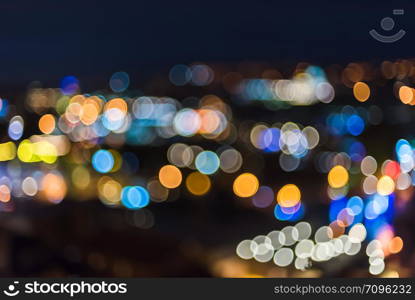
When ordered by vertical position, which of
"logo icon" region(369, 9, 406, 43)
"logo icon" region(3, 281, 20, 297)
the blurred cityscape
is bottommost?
"logo icon" region(3, 281, 20, 297)

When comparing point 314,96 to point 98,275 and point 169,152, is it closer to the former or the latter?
point 169,152

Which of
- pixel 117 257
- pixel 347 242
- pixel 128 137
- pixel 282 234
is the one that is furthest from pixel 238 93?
pixel 117 257

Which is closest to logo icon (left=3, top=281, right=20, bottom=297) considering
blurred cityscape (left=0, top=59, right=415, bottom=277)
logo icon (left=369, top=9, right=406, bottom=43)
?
blurred cityscape (left=0, top=59, right=415, bottom=277)

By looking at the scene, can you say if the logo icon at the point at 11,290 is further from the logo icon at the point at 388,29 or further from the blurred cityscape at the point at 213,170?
the logo icon at the point at 388,29

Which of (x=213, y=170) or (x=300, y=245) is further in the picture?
(x=213, y=170)

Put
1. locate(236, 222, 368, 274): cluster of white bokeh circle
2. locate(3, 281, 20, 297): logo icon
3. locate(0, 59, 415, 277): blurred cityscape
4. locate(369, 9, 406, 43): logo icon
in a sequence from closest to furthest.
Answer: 1. locate(3, 281, 20, 297): logo icon
2. locate(369, 9, 406, 43): logo icon
3. locate(0, 59, 415, 277): blurred cityscape
4. locate(236, 222, 368, 274): cluster of white bokeh circle

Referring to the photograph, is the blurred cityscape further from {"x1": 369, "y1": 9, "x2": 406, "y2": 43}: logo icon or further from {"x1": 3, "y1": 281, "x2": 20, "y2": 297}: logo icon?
{"x1": 369, "y1": 9, "x2": 406, "y2": 43}: logo icon

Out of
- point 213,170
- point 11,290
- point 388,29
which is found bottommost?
point 11,290

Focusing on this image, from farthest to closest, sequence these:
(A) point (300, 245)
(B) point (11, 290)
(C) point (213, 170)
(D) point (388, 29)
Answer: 1. (C) point (213, 170)
2. (A) point (300, 245)
3. (D) point (388, 29)
4. (B) point (11, 290)

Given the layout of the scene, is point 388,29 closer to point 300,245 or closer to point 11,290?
point 11,290

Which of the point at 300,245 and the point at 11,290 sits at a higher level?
the point at 300,245

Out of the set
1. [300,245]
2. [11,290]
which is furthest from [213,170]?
[11,290]
